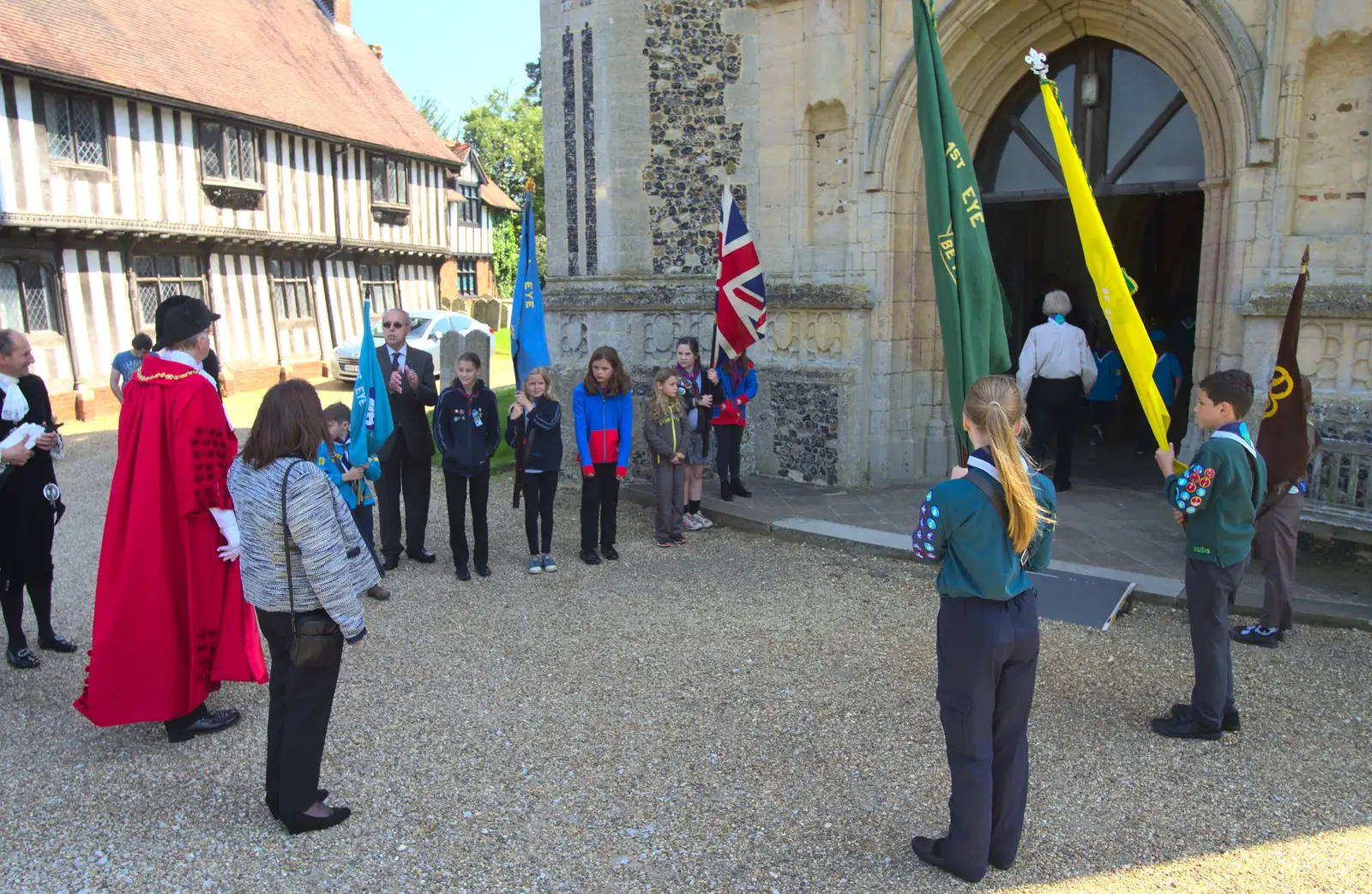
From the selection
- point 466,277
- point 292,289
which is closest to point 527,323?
point 292,289

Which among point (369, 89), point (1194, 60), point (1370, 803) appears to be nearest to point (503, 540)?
point (1370, 803)

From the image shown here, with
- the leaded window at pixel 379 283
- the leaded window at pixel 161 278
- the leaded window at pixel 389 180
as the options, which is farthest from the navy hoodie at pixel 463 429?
the leaded window at pixel 389 180

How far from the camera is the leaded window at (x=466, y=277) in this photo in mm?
31219

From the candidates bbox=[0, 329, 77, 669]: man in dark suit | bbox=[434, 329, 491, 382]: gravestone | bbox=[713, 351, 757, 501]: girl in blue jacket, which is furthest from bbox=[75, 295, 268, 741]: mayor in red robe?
bbox=[434, 329, 491, 382]: gravestone

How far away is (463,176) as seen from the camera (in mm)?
30922

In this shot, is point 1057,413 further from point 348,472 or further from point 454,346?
point 454,346

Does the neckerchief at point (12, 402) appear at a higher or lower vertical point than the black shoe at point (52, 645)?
higher

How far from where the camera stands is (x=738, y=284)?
7859 millimetres

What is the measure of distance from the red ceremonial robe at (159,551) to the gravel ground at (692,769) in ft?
0.96

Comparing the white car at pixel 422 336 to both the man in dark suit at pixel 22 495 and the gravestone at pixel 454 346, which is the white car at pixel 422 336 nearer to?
the gravestone at pixel 454 346

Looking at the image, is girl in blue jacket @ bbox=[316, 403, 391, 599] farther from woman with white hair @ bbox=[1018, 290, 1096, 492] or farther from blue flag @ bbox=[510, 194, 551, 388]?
woman with white hair @ bbox=[1018, 290, 1096, 492]

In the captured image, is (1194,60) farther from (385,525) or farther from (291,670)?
(291,670)

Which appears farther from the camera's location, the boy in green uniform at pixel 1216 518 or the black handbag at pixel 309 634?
the boy in green uniform at pixel 1216 518

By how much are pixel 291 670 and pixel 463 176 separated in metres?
29.5
